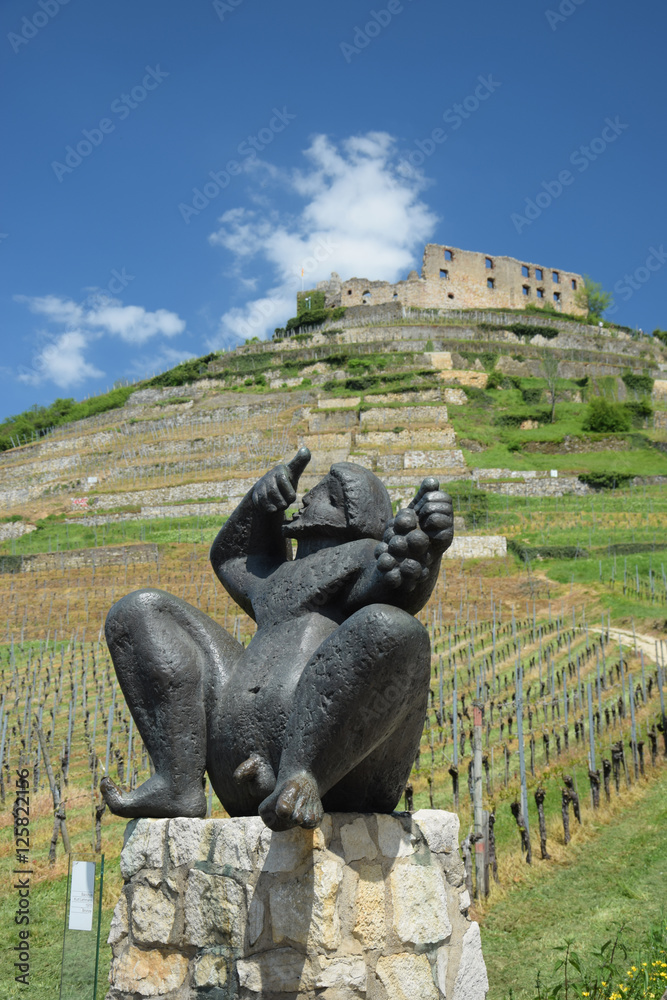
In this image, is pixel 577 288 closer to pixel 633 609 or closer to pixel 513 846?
pixel 633 609

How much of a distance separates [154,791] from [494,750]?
1087cm


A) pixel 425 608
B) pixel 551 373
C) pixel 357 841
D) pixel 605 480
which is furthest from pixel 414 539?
pixel 551 373

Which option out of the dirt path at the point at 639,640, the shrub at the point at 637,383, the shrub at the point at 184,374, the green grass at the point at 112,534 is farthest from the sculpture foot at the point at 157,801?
the shrub at the point at 184,374

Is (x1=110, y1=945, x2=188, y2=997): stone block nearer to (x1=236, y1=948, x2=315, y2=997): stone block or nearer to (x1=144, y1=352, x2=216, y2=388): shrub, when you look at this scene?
(x1=236, y1=948, x2=315, y2=997): stone block

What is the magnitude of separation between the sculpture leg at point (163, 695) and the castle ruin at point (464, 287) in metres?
73.6

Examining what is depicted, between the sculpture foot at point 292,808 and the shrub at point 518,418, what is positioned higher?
the shrub at point 518,418

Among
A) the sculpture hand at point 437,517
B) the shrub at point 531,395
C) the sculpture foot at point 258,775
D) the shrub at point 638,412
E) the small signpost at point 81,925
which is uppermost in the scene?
the shrub at point 531,395

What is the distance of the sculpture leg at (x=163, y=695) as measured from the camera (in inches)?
130

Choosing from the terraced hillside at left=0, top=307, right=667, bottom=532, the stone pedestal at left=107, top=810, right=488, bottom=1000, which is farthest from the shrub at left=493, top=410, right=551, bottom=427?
the stone pedestal at left=107, top=810, right=488, bottom=1000

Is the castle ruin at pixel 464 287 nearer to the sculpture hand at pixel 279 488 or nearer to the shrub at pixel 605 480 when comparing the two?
the shrub at pixel 605 480

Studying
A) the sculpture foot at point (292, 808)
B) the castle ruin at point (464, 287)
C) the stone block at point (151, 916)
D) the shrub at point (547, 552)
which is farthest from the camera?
the castle ruin at point (464, 287)

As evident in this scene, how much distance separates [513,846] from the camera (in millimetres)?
9859

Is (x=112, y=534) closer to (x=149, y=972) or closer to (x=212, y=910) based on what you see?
(x=149, y=972)

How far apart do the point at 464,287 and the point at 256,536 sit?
3065 inches
